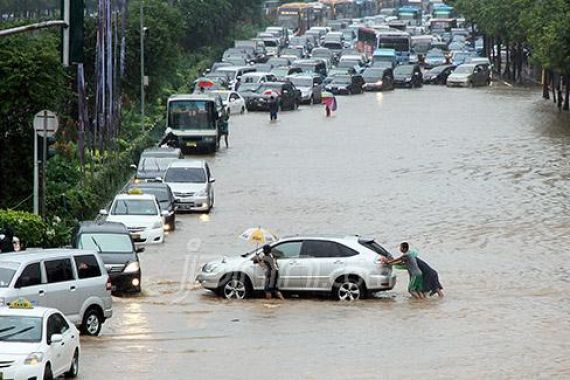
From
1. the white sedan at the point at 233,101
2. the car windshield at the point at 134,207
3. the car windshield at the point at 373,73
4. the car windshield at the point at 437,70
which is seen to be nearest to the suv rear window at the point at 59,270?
the car windshield at the point at 134,207

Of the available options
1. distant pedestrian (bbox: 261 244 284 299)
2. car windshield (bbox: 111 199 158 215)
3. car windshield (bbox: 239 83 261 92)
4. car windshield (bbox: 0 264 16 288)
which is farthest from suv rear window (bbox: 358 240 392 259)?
car windshield (bbox: 239 83 261 92)

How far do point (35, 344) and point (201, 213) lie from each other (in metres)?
27.2

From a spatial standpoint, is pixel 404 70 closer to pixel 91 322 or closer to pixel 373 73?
pixel 373 73

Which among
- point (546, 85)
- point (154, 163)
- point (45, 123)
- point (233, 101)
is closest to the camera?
point (45, 123)

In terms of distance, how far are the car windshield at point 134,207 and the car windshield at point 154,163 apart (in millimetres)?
10080

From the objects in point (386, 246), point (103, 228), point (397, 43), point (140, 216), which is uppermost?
point (397, 43)

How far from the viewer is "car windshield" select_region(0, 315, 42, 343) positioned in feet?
75.0

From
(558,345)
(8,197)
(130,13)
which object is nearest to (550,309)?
(558,345)

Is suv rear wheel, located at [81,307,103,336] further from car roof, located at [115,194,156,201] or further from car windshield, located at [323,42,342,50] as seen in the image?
car windshield, located at [323,42,342,50]

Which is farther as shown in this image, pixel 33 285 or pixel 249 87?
pixel 249 87

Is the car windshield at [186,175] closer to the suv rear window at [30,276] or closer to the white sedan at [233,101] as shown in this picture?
the suv rear window at [30,276]

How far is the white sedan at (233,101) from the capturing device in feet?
264

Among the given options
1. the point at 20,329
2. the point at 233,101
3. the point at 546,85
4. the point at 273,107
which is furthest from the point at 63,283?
the point at 546,85

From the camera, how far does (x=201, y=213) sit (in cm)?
4978
